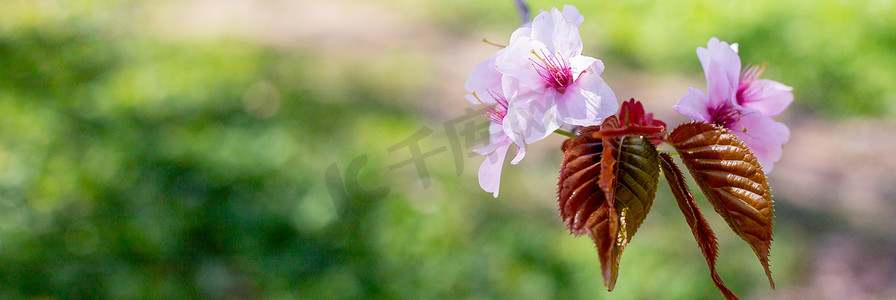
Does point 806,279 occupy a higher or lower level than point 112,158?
lower

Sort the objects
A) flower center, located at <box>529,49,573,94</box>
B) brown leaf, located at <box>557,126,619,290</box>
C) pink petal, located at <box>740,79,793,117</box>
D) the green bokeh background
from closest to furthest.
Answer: brown leaf, located at <box>557,126,619,290</box>
flower center, located at <box>529,49,573,94</box>
pink petal, located at <box>740,79,793,117</box>
the green bokeh background

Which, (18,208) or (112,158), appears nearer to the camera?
(18,208)

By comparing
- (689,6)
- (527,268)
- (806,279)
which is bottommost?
(806,279)

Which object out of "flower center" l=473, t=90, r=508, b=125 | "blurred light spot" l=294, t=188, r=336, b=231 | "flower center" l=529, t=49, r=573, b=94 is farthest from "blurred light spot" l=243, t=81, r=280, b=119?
"flower center" l=529, t=49, r=573, b=94

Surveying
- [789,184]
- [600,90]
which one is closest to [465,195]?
[789,184]

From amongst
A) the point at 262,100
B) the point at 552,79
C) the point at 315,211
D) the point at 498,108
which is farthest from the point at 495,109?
the point at 262,100

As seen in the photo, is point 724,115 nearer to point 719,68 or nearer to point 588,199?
point 719,68

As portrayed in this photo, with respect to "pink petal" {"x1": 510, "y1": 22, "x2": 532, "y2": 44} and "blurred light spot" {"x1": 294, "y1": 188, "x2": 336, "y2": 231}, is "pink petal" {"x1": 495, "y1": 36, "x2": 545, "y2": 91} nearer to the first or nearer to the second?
"pink petal" {"x1": 510, "y1": 22, "x2": 532, "y2": 44}

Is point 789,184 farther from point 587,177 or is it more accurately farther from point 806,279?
point 587,177
